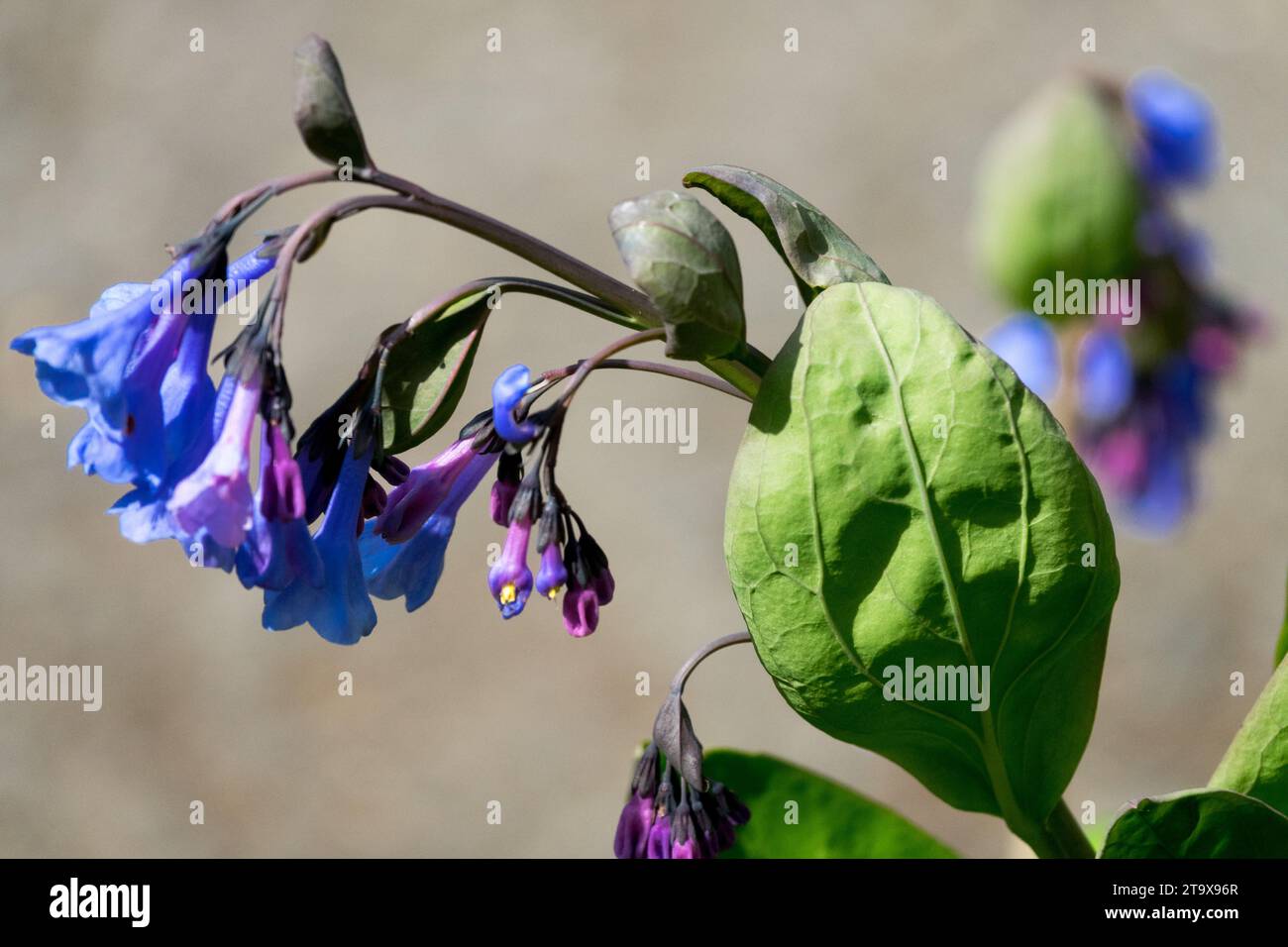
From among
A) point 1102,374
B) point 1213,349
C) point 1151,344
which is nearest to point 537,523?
point 1102,374

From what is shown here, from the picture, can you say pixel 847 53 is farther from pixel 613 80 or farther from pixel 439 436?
pixel 439 436
